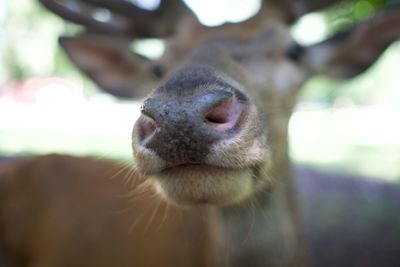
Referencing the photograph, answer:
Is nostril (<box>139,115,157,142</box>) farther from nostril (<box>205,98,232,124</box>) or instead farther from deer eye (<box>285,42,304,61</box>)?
deer eye (<box>285,42,304,61</box>)

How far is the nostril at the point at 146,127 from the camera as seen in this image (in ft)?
7.51

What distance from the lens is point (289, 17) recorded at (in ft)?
13.3

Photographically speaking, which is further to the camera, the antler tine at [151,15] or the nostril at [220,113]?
the antler tine at [151,15]

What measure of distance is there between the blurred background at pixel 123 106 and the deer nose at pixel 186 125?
162 centimetres

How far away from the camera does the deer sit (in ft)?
7.71

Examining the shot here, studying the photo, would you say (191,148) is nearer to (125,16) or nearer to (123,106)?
(125,16)

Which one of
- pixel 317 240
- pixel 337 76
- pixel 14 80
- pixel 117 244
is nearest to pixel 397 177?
pixel 317 240

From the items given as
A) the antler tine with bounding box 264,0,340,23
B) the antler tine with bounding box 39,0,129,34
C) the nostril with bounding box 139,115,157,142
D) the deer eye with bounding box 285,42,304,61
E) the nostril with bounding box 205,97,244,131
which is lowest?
the nostril with bounding box 139,115,157,142

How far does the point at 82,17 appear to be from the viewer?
482 cm

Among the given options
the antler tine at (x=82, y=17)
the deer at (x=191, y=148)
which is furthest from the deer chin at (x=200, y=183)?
the antler tine at (x=82, y=17)

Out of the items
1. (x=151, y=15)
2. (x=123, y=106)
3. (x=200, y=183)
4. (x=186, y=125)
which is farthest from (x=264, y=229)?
(x=123, y=106)

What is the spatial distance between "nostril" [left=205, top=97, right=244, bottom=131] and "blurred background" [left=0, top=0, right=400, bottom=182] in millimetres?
1532

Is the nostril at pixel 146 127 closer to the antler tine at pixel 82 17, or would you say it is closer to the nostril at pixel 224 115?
the nostril at pixel 224 115

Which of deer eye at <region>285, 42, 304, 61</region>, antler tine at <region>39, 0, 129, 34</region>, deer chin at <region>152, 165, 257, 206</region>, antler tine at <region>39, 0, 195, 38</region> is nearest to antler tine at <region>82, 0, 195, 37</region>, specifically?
antler tine at <region>39, 0, 195, 38</region>
